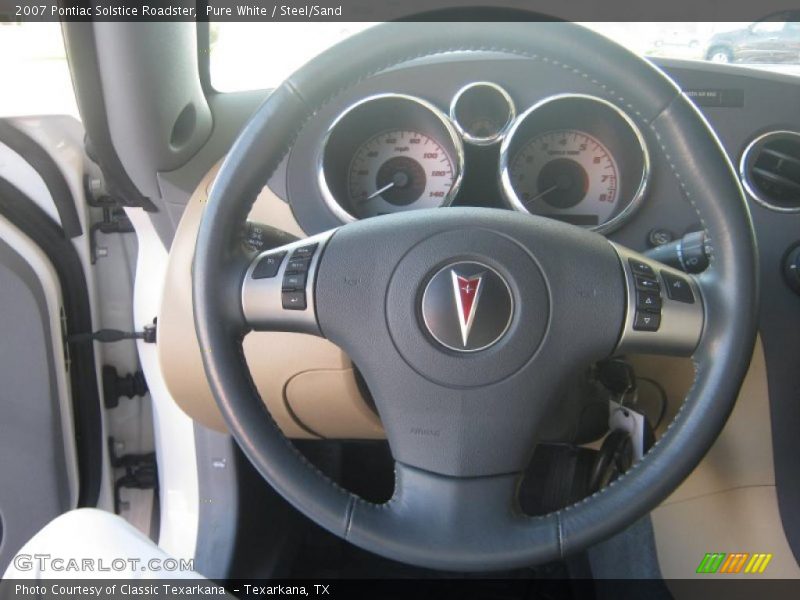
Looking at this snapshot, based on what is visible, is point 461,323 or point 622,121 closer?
point 461,323

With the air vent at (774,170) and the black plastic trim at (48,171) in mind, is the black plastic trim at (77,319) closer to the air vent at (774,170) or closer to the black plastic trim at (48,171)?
the black plastic trim at (48,171)

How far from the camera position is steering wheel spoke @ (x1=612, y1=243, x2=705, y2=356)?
2.84ft

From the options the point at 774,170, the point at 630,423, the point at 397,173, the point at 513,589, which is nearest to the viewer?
the point at 630,423

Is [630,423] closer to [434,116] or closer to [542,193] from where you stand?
[542,193]

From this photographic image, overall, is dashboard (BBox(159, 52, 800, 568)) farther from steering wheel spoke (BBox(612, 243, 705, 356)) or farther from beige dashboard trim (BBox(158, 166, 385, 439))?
steering wheel spoke (BBox(612, 243, 705, 356))

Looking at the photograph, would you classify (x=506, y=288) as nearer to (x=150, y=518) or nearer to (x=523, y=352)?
(x=523, y=352)

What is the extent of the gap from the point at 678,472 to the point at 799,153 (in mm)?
767

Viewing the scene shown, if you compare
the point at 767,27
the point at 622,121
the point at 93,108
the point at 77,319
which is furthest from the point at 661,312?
the point at 77,319

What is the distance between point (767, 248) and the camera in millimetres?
1296

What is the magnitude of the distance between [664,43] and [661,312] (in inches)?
27.5

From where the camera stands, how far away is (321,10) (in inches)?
51.1

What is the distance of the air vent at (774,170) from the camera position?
128 cm

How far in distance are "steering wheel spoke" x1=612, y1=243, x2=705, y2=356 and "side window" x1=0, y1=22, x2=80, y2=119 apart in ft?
3.65

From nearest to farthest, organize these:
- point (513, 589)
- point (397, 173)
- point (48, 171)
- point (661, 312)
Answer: point (661, 312) < point (397, 173) < point (48, 171) < point (513, 589)
